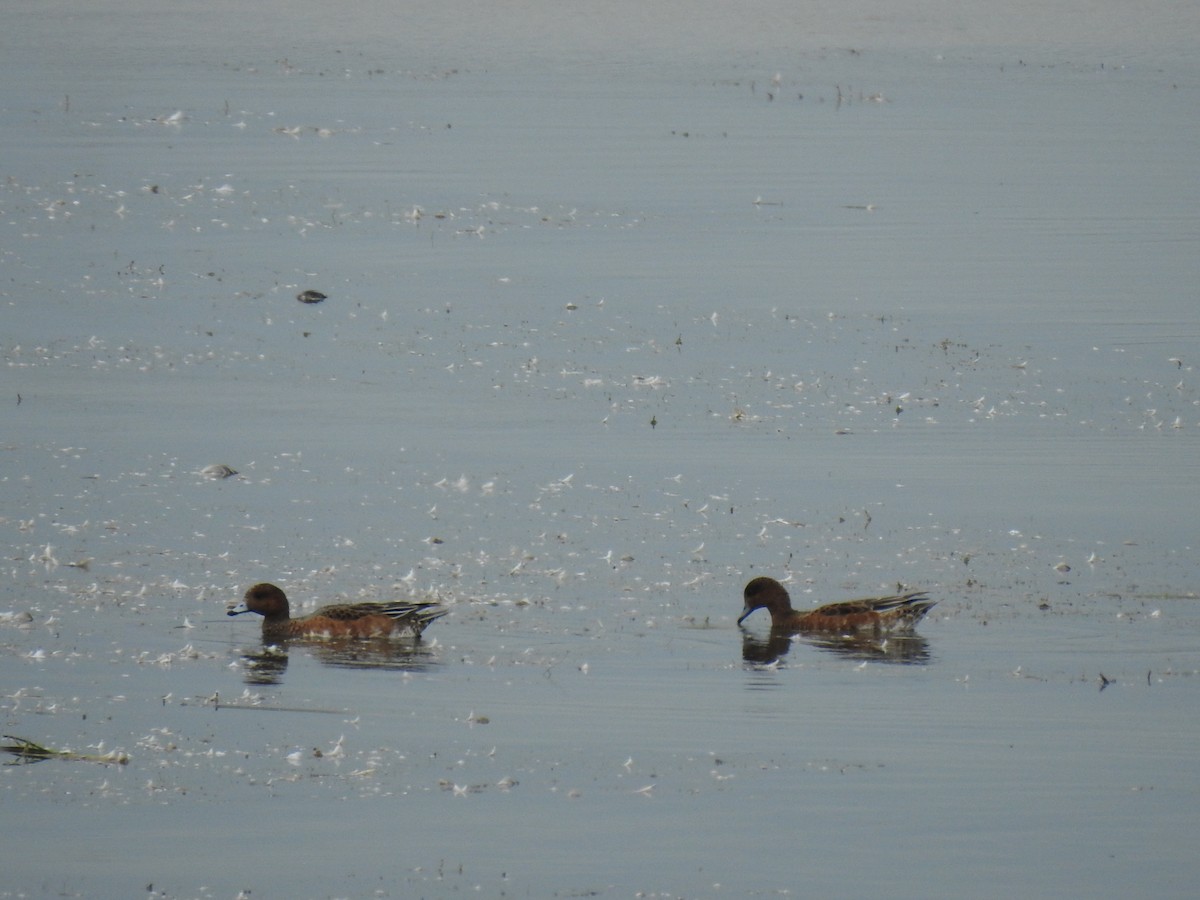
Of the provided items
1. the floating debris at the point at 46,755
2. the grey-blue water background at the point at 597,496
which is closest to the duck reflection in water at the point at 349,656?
the grey-blue water background at the point at 597,496

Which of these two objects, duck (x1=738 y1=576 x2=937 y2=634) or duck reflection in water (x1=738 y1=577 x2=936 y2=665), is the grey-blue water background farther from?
duck (x1=738 y1=576 x2=937 y2=634)

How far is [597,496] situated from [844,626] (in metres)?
4.00

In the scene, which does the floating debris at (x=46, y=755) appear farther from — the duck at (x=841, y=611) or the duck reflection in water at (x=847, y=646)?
the duck at (x=841, y=611)

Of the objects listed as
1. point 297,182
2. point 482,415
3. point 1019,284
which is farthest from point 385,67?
point 482,415

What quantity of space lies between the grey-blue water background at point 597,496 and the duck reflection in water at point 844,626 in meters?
0.08

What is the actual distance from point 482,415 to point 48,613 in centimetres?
779

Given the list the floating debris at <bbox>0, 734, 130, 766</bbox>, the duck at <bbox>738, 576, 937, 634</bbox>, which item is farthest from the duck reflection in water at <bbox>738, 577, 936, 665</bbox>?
the floating debris at <bbox>0, 734, 130, 766</bbox>

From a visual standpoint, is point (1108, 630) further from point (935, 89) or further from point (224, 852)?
point (935, 89)

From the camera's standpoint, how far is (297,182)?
36.8m

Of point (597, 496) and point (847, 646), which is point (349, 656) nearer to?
point (847, 646)

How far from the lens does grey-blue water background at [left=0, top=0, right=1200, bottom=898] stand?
1155 centimetres

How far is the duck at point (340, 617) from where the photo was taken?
15188 mm

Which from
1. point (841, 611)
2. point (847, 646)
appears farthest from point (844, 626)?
point (847, 646)

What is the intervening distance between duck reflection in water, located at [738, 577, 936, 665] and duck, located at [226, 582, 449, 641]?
2313 millimetres
